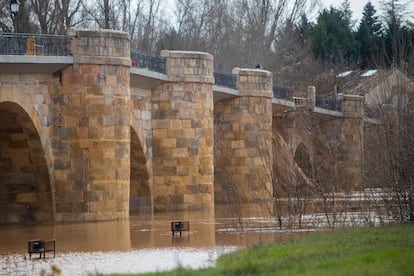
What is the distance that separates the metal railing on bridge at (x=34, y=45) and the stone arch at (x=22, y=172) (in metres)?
1.63

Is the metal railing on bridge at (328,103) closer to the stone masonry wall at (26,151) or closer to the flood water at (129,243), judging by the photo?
→ the flood water at (129,243)

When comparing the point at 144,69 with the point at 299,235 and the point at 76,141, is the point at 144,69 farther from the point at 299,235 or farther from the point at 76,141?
the point at 299,235

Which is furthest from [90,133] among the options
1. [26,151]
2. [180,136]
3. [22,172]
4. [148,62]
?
[180,136]

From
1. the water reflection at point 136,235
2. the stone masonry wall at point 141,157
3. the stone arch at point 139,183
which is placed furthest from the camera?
the stone arch at point 139,183

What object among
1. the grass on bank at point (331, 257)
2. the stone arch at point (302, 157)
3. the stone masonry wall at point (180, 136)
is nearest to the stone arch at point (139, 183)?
the stone masonry wall at point (180, 136)

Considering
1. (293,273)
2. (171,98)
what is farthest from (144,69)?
(293,273)

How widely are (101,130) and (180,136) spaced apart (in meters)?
6.53

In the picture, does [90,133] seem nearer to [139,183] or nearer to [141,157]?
[141,157]

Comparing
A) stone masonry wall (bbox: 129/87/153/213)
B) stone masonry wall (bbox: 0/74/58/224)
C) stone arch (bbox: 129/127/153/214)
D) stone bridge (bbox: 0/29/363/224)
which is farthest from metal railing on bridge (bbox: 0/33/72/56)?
stone arch (bbox: 129/127/153/214)

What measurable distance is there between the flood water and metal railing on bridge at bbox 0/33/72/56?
470 cm

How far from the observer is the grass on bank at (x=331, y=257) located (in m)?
17.1

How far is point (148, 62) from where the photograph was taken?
3894 centimetres

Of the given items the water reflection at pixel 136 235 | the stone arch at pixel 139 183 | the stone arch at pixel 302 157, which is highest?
the stone arch at pixel 302 157

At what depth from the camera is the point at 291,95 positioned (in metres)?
55.1
